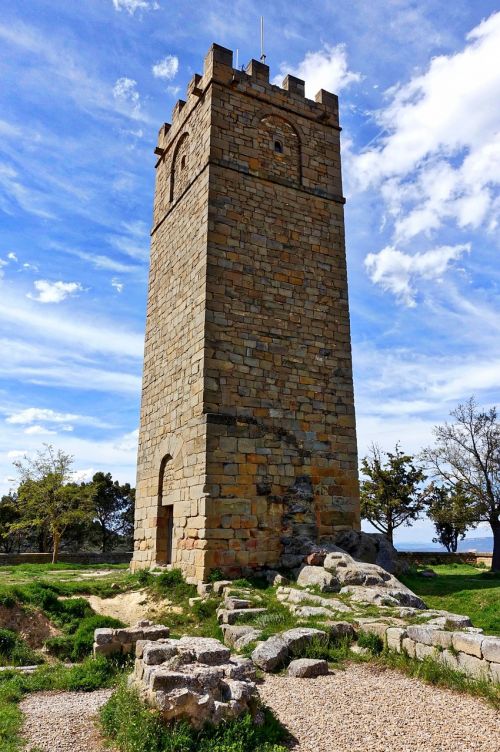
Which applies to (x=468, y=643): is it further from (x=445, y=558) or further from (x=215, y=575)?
(x=445, y=558)

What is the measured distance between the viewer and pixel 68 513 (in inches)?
934

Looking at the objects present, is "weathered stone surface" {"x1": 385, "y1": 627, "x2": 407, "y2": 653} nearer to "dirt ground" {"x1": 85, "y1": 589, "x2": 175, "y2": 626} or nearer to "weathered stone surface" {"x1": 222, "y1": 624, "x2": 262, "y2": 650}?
"weathered stone surface" {"x1": 222, "y1": 624, "x2": 262, "y2": 650}

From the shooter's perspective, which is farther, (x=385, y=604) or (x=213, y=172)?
(x=213, y=172)

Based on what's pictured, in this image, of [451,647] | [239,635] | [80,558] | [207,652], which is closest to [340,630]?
[239,635]

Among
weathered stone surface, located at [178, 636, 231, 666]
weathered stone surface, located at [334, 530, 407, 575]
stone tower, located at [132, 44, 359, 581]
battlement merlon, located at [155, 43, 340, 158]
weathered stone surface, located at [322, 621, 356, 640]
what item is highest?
battlement merlon, located at [155, 43, 340, 158]

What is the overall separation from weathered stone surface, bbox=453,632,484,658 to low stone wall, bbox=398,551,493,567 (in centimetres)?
1896

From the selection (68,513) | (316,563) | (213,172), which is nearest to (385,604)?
(316,563)

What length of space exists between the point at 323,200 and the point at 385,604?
971cm

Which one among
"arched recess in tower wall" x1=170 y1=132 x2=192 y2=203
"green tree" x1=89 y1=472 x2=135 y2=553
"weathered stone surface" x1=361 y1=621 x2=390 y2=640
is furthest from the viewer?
"green tree" x1=89 y1=472 x2=135 y2=553

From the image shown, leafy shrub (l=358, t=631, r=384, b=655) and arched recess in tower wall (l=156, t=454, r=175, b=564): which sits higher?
arched recess in tower wall (l=156, t=454, r=175, b=564)

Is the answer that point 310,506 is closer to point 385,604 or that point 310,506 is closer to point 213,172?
point 385,604

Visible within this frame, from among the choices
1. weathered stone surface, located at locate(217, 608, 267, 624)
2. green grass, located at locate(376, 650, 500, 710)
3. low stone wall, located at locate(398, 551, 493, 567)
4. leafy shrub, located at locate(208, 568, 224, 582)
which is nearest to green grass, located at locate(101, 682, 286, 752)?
green grass, located at locate(376, 650, 500, 710)

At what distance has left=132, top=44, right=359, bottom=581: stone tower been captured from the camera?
1052cm

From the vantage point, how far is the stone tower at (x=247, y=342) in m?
10.5
